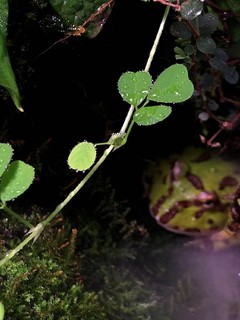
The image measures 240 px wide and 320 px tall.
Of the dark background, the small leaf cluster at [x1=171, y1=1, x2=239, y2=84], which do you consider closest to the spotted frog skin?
the dark background

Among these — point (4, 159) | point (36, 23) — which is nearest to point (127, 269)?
point (4, 159)

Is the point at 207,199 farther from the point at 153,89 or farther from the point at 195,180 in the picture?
the point at 153,89

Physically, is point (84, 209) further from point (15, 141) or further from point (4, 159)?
point (4, 159)

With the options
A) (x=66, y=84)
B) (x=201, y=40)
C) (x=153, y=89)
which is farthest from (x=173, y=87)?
(x=66, y=84)

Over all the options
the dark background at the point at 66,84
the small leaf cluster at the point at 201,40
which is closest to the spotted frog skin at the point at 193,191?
the dark background at the point at 66,84

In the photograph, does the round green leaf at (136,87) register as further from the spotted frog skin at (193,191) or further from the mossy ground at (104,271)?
the spotted frog skin at (193,191)

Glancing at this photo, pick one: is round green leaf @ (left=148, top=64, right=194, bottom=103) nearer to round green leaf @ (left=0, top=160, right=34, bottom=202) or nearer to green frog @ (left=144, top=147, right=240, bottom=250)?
round green leaf @ (left=0, top=160, right=34, bottom=202)
